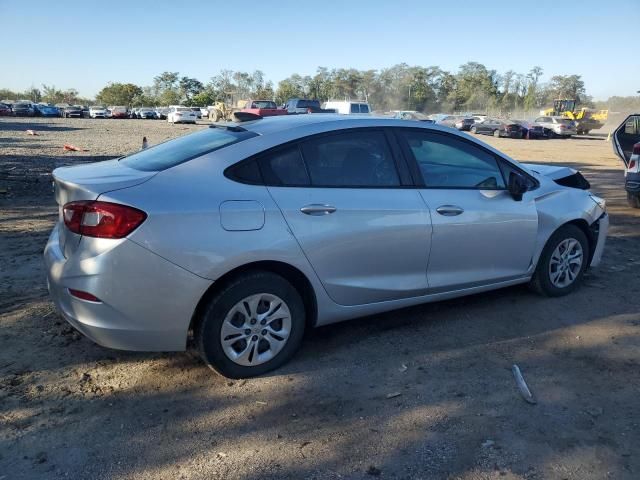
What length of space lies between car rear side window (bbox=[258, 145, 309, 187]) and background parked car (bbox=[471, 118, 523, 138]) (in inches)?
1506

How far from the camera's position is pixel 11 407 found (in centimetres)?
295

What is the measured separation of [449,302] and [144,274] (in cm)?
280

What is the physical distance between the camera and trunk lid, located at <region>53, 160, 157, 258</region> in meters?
2.97

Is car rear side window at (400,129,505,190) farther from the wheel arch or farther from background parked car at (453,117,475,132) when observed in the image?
background parked car at (453,117,475,132)

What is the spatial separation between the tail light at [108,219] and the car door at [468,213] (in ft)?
6.64

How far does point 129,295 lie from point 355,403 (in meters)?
1.44

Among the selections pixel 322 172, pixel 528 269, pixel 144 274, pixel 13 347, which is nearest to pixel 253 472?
pixel 144 274

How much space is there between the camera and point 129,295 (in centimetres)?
289

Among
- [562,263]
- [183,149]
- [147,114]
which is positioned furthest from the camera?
[147,114]

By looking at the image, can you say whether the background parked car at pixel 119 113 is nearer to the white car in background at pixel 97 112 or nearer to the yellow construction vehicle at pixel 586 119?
the white car in background at pixel 97 112

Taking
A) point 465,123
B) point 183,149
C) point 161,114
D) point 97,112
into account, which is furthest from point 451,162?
point 161,114

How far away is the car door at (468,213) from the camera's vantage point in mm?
3881

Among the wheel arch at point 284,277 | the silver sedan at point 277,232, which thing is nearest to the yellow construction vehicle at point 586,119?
the silver sedan at point 277,232

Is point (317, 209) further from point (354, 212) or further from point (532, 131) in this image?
point (532, 131)
